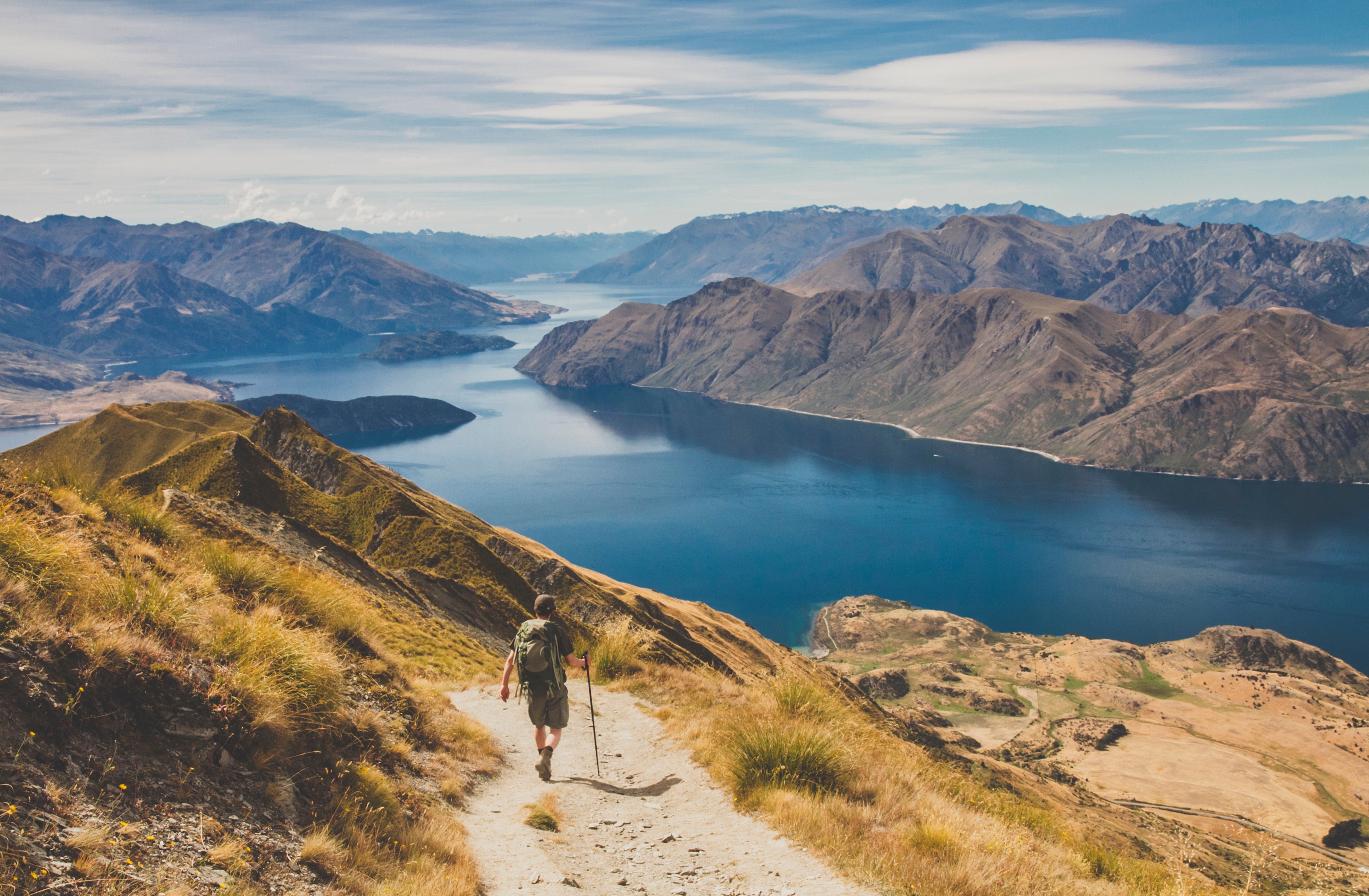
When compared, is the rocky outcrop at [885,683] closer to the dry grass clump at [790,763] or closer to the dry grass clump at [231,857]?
the dry grass clump at [790,763]

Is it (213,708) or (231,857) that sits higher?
(213,708)

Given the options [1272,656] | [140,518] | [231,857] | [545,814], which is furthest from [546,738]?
[1272,656]

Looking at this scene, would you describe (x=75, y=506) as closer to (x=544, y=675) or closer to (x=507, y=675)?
(x=507, y=675)

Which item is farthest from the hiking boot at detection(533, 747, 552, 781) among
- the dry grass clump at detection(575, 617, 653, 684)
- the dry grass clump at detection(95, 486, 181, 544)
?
the dry grass clump at detection(95, 486, 181, 544)

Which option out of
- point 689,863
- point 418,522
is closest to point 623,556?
point 418,522

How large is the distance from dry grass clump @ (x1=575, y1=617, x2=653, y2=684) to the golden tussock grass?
12.4 feet

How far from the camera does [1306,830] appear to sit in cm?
9294

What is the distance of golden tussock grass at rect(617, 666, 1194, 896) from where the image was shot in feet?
34.6

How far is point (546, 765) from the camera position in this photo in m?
14.2

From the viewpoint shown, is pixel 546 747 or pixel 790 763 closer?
pixel 790 763

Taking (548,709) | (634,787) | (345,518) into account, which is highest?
(548,709)

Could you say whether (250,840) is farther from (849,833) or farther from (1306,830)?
(1306,830)

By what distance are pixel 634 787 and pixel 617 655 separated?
293 inches

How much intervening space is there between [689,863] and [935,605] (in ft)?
Result: 584
